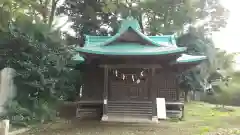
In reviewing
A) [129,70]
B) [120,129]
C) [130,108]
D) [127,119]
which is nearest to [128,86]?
[129,70]

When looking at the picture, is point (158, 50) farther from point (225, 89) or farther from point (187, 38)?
point (187, 38)

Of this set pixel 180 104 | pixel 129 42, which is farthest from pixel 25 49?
pixel 180 104

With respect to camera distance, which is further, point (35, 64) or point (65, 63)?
point (65, 63)

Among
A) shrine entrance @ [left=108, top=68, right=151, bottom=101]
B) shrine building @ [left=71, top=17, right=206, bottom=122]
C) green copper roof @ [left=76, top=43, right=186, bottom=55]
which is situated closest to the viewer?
green copper roof @ [left=76, top=43, right=186, bottom=55]

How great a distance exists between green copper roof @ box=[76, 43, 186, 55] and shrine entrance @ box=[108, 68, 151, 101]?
129 cm

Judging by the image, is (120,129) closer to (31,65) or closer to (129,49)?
(129,49)

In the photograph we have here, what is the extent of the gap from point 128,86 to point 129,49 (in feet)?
7.17

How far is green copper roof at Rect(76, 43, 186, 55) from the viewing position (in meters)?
12.3

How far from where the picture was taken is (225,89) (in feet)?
61.9

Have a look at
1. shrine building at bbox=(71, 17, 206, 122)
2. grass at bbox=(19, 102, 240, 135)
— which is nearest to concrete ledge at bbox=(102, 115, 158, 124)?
shrine building at bbox=(71, 17, 206, 122)

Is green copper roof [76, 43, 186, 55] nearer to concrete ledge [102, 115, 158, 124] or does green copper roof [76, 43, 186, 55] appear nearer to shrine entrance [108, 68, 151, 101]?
shrine entrance [108, 68, 151, 101]

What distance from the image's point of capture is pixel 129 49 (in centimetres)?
1288

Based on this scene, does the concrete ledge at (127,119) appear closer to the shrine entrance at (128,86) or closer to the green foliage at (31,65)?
the shrine entrance at (128,86)

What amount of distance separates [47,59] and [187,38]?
1328cm
